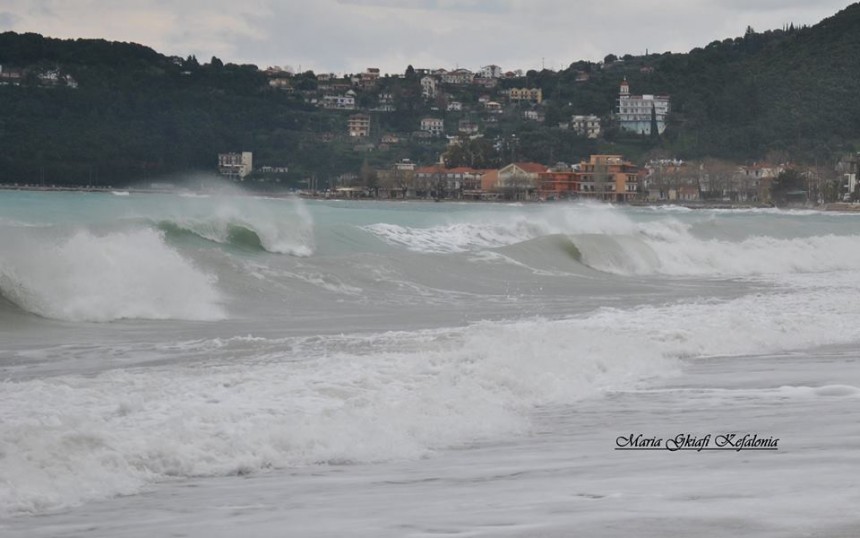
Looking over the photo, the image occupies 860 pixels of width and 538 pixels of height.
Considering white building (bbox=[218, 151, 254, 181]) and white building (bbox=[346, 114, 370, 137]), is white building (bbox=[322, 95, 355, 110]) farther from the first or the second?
white building (bbox=[218, 151, 254, 181])

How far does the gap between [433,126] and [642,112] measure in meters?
30.9

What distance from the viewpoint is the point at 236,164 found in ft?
435

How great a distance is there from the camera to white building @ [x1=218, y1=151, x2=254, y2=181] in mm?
129350

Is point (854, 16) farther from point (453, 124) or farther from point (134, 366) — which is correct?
Result: point (134, 366)

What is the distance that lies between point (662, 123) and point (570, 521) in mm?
162649

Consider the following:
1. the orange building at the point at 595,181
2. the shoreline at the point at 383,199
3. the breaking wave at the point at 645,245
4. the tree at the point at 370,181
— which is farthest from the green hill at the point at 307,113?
the breaking wave at the point at 645,245

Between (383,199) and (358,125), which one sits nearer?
(383,199)

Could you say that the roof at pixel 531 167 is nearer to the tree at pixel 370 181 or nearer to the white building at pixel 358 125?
the tree at pixel 370 181

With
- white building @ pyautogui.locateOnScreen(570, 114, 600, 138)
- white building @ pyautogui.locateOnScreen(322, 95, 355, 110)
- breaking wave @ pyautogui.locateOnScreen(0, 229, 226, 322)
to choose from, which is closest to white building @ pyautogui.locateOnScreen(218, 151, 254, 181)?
white building @ pyautogui.locateOnScreen(570, 114, 600, 138)

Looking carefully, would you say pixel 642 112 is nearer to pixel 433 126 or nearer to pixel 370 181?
pixel 433 126

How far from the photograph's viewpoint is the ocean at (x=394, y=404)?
6555 mm

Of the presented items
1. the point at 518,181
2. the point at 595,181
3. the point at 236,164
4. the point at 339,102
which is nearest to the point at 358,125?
the point at 339,102

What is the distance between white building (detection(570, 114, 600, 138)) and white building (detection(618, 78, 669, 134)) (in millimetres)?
4305

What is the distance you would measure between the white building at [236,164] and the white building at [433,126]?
50113mm
